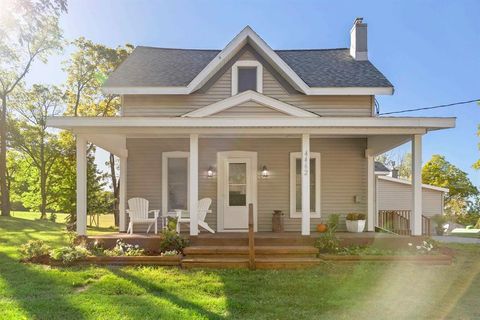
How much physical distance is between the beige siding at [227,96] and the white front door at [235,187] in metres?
1.84

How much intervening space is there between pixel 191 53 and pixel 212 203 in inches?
232

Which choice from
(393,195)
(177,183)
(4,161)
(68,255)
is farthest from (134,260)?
(4,161)

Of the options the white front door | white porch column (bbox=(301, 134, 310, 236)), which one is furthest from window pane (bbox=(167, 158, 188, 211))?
white porch column (bbox=(301, 134, 310, 236))

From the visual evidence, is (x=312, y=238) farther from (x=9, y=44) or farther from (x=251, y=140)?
(x=9, y=44)

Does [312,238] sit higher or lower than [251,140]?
lower

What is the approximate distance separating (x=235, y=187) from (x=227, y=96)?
104 inches

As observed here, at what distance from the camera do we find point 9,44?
21.6 meters

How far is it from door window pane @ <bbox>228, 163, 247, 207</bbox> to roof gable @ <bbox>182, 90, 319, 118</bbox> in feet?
5.14

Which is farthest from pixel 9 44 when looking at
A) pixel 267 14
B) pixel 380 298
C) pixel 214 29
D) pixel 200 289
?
pixel 380 298

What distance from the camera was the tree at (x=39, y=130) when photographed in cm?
2317

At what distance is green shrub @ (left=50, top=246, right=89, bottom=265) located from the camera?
24.9ft

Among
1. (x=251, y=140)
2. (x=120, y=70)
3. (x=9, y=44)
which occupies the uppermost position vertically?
(x=9, y=44)

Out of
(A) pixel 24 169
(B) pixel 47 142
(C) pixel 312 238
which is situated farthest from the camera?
(A) pixel 24 169

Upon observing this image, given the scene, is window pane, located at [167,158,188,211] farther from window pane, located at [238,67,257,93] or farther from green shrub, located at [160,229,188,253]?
window pane, located at [238,67,257,93]
